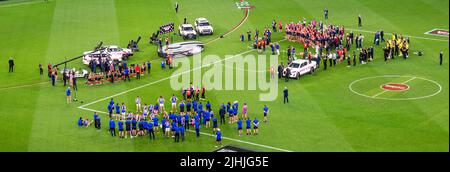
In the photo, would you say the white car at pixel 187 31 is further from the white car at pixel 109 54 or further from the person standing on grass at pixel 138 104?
the person standing on grass at pixel 138 104

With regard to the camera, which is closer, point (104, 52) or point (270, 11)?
point (104, 52)

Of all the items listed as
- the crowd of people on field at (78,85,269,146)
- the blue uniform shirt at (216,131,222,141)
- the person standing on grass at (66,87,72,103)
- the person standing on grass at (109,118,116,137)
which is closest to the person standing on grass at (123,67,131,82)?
the crowd of people on field at (78,85,269,146)

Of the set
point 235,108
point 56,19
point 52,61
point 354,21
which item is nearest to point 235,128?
point 235,108

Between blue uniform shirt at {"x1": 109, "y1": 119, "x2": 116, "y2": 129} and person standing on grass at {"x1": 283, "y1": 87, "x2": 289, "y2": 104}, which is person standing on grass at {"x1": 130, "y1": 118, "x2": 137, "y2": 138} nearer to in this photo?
blue uniform shirt at {"x1": 109, "y1": 119, "x2": 116, "y2": 129}

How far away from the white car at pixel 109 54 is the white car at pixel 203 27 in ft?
41.3

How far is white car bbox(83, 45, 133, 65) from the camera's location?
9950cm

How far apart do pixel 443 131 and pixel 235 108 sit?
17.9 m

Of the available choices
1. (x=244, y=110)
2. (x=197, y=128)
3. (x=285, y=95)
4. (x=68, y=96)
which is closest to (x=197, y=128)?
(x=197, y=128)

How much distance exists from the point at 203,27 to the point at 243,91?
27.4 metres

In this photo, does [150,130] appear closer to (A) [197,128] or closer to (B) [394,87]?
(A) [197,128]

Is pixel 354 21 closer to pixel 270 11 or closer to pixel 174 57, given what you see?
pixel 270 11

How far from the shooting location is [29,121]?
8019cm

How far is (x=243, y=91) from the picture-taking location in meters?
88.4

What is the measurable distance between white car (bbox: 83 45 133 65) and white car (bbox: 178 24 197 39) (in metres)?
10.1
